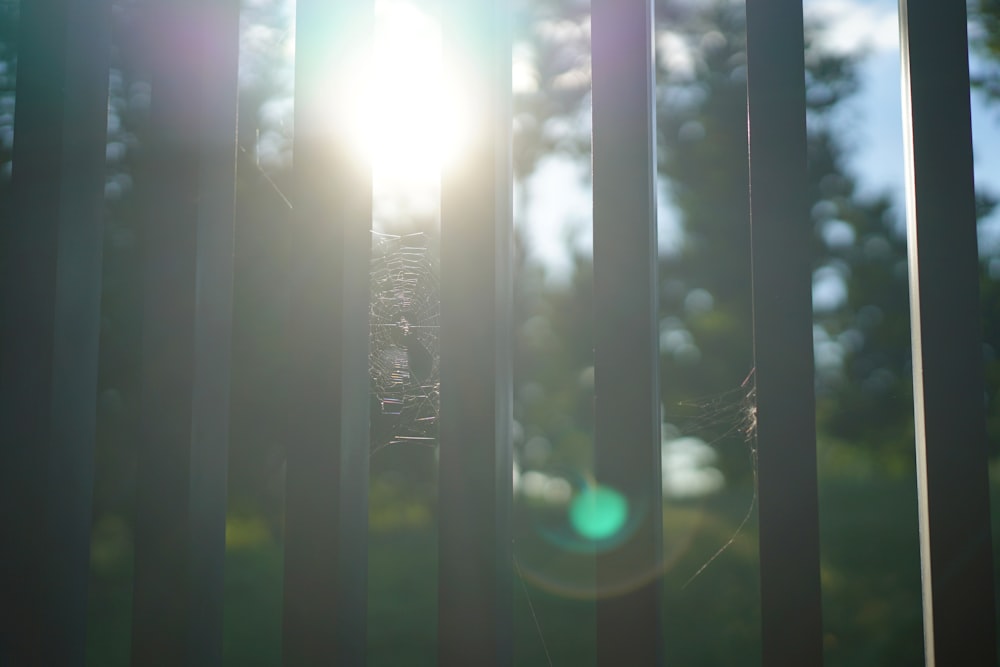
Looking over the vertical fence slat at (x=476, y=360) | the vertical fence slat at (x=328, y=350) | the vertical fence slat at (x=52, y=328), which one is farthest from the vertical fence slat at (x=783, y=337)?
the vertical fence slat at (x=52, y=328)

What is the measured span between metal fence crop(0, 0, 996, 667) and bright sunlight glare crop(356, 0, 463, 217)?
0.05 m

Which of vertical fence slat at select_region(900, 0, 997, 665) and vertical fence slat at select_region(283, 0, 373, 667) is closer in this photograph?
vertical fence slat at select_region(900, 0, 997, 665)

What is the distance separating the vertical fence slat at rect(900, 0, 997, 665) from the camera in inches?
37.5

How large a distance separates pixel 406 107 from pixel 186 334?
23.9 inches

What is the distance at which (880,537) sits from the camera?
194 centimetres

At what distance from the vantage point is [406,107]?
134 centimetres

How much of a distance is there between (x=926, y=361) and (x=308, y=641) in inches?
42.5

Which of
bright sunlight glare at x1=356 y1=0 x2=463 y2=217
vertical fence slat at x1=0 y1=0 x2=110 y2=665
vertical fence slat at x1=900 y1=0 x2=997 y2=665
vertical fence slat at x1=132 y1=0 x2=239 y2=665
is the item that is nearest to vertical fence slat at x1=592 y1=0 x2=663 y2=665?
bright sunlight glare at x1=356 y1=0 x2=463 y2=217

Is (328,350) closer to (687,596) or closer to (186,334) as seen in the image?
(186,334)

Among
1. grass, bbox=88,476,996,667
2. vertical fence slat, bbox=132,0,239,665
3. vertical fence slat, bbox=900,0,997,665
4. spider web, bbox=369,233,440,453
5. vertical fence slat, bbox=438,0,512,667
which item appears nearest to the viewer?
vertical fence slat, bbox=900,0,997,665

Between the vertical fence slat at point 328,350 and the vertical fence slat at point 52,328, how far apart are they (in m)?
0.44

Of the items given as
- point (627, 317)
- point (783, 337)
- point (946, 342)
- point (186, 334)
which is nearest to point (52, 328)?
point (186, 334)

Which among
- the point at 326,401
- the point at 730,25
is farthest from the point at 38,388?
the point at 730,25

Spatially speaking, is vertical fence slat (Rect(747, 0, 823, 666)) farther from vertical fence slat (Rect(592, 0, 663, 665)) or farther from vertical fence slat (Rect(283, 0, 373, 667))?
vertical fence slat (Rect(283, 0, 373, 667))
